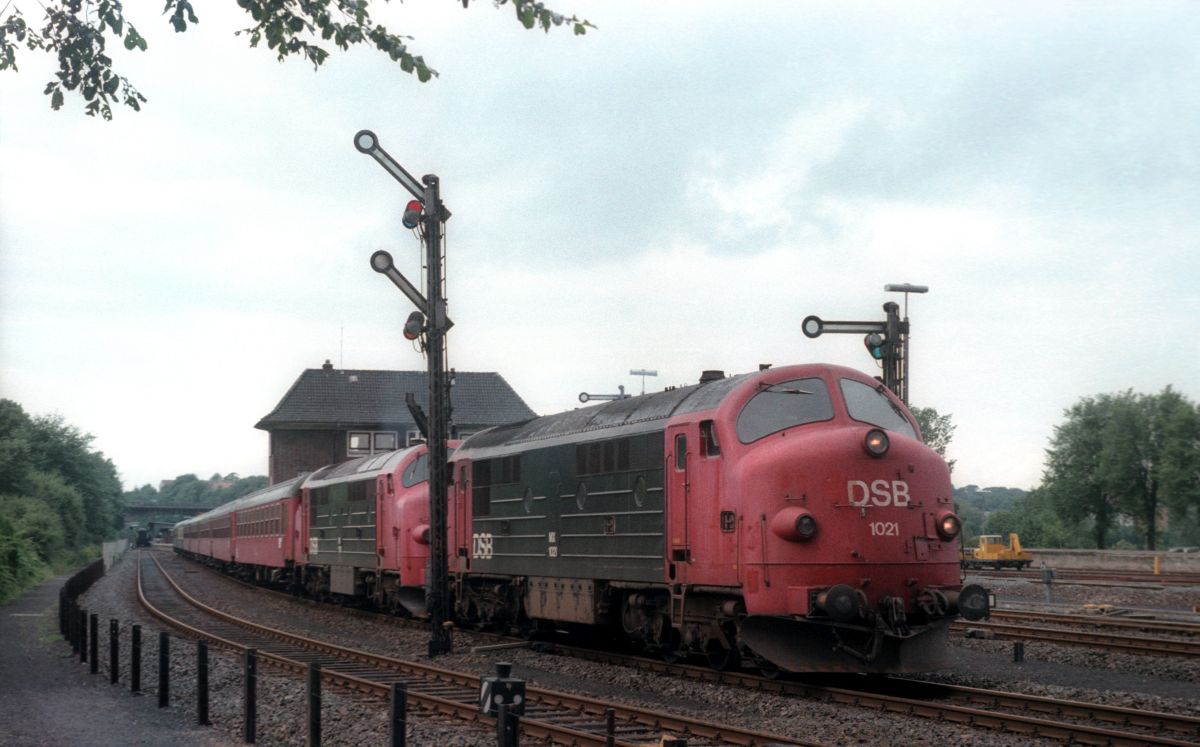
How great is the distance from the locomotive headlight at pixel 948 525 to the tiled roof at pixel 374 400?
184 feet

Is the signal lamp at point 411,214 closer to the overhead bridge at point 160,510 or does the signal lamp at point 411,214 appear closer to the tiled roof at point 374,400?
the tiled roof at point 374,400

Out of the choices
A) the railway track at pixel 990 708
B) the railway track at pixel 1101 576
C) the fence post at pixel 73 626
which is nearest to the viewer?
the railway track at pixel 990 708

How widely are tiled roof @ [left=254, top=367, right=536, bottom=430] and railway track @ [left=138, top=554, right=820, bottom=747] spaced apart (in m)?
44.8

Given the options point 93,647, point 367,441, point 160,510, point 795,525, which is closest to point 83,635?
point 93,647

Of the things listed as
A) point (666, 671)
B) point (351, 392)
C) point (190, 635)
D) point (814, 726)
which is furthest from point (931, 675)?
point (351, 392)

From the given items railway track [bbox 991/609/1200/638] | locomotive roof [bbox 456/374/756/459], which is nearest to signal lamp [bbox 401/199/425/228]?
locomotive roof [bbox 456/374/756/459]

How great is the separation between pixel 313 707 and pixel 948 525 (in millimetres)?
6974

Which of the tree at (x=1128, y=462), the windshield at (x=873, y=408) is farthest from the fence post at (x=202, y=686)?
the tree at (x=1128, y=462)

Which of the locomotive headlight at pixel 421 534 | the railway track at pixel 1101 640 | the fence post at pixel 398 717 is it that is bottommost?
the railway track at pixel 1101 640

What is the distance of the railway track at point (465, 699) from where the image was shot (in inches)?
417

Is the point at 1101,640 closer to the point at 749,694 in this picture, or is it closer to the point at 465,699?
the point at 749,694

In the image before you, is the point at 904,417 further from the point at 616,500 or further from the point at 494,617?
the point at 494,617

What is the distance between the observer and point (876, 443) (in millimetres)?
13086

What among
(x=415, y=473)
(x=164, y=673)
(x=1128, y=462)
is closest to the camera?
(x=164, y=673)
